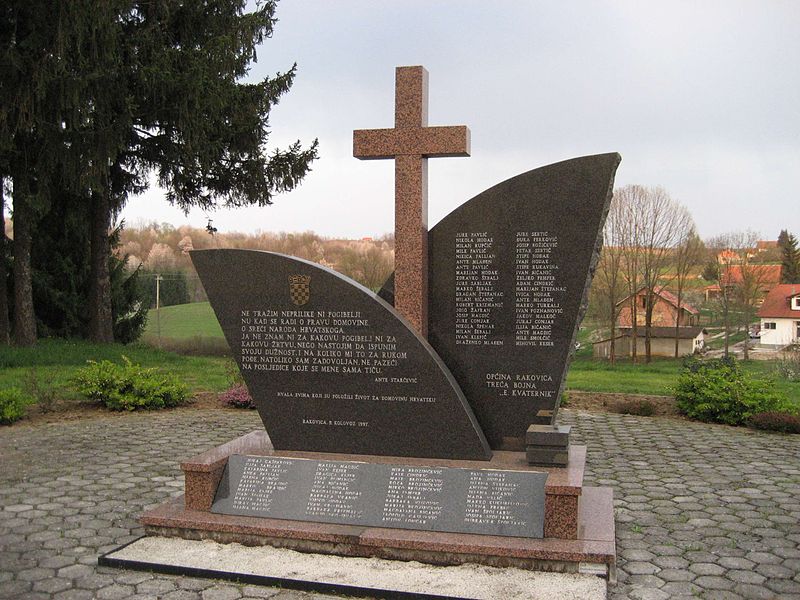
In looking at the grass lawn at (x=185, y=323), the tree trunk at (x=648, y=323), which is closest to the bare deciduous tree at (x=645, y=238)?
the tree trunk at (x=648, y=323)

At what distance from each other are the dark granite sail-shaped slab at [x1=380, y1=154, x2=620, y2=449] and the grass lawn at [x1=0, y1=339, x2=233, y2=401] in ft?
25.9

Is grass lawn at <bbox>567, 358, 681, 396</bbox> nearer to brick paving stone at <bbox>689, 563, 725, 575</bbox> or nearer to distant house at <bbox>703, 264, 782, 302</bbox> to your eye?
brick paving stone at <bbox>689, 563, 725, 575</bbox>

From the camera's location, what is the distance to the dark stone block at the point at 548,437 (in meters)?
5.77

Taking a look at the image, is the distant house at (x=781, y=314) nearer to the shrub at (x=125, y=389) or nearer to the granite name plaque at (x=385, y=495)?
the shrub at (x=125, y=389)

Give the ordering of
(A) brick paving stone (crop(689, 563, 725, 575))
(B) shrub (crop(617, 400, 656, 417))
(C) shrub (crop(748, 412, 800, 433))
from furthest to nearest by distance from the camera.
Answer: (B) shrub (crop(617, 400, 656, 417)) < (C) shrub (crop(748, 412, 800, 433)) < (A) brick paving stone (crop(689, 563, 725, 575))

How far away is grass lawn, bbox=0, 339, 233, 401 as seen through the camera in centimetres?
1412

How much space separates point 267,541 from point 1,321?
48.6 ft

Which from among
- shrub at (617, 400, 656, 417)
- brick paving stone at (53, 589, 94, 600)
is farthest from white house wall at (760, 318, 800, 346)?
brick paving stone at (53, 589, 94, 600)

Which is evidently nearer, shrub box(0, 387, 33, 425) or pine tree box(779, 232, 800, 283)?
shrub box(0, 387, 33, 425)

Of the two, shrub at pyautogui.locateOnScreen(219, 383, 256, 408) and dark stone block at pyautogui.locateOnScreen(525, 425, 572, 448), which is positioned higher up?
dark stone block at pyautogui.locateOnScreen(525, 425, 572, 448)

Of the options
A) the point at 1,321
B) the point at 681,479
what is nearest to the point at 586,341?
the point at 1,321

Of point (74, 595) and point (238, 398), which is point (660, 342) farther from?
point (74, 595)

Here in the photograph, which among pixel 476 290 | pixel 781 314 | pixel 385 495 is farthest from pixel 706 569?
pixel 781 314

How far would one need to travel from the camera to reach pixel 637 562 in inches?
212
